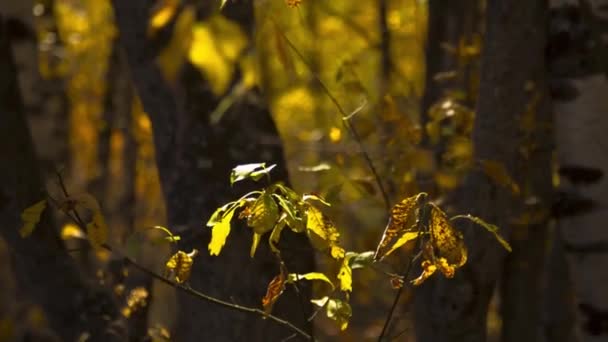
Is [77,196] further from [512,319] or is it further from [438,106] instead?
[512,319]

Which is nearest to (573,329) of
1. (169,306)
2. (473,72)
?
(473,72)

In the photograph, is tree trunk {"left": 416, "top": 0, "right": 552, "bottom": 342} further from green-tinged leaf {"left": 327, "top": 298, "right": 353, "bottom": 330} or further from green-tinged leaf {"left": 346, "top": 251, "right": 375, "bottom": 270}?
green-tinged leaf {"left": 327, "top": 298, "right": 353, "bottom": 330}

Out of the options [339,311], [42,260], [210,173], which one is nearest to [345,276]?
[339,311]

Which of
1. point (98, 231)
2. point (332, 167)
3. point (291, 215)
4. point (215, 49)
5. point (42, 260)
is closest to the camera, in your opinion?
point (291, 215)

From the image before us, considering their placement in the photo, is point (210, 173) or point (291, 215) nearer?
point (291, 215)

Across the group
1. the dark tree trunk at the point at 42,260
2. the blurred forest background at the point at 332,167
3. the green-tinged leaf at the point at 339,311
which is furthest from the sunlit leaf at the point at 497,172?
the dark tree trunk at the point at 42,260

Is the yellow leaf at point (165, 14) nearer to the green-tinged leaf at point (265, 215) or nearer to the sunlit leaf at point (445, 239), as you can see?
the green-tinged leaf at point (265, 215)

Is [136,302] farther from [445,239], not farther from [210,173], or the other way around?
[445,239]
